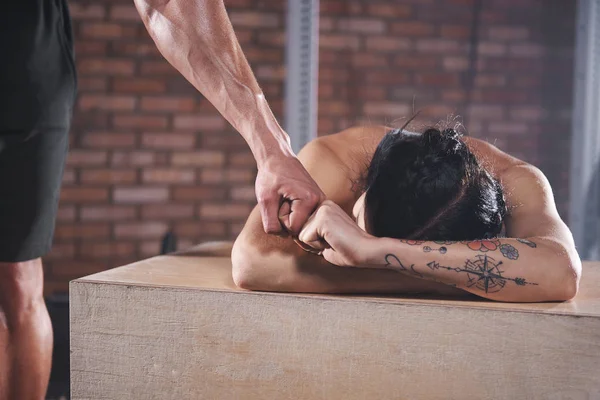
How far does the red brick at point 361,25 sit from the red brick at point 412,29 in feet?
0.20

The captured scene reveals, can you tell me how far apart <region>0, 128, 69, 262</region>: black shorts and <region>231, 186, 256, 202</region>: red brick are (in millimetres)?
1529

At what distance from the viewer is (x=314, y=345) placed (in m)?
1.01

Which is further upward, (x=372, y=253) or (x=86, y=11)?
(x=86, y=11)

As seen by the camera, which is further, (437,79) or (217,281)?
(437,79)

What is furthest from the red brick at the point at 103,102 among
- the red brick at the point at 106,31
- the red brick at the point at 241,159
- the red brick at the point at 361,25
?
the red brick at the point at 361,25

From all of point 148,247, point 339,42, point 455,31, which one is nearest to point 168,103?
point 148,247

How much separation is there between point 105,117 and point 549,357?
2260 mm

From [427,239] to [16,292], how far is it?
2.57 ft

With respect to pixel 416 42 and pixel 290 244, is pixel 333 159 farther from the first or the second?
pixel 416 42

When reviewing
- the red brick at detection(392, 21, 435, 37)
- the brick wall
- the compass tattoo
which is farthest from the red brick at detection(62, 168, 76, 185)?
the compass tattoo

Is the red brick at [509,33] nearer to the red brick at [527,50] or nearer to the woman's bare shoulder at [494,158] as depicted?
the red brick at [527,50]

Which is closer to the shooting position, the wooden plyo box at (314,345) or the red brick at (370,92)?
the wooden plyo box at (314,345)

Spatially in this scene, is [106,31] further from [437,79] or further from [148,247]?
[437,79]

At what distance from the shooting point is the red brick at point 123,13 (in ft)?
8.95
